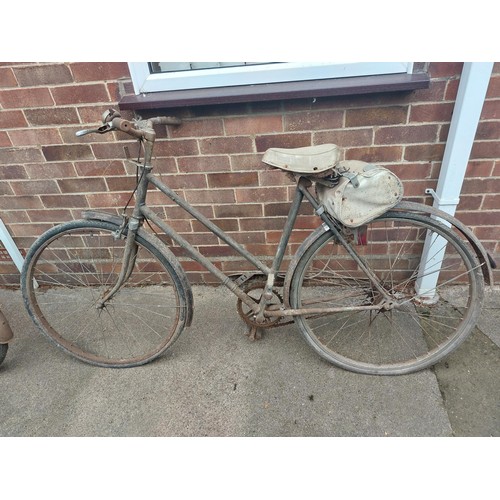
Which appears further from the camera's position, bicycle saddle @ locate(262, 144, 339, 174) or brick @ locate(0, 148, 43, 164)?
brick @ locate(0, 148, 43, 164)

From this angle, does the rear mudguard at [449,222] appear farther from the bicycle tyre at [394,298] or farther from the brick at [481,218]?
the brick at [481,218]

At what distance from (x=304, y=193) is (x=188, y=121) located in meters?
0.86

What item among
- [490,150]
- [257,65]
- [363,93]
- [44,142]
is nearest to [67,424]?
[44,142]

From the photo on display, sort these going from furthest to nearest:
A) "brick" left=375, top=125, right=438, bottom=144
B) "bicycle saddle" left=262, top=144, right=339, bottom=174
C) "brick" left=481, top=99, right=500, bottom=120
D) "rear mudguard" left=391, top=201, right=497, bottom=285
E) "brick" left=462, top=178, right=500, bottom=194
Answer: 1. "brick" left=462, top=178, right=500, bottom=194
2. "brick" left=375, top=125, right=438, bottom=144
3. "brick" left=481, top=99, right=500, bottom=120
4. "rear mudguard" left=391, top=201, right=497, bottom=285
5. "bicycle saddle" left=262, top=144, right=339, bottom=174

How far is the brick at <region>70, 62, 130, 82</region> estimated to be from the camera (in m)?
1.91

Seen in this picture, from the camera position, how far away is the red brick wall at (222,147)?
1.92 metres

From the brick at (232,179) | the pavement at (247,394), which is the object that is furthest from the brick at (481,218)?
the brick at (232,179)

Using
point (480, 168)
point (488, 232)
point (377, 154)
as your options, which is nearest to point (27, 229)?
point (377, 154)

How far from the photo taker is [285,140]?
6.67 ft

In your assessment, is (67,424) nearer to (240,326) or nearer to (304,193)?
(240,326)

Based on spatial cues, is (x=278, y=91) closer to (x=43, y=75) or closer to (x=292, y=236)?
(x=292, y=236)

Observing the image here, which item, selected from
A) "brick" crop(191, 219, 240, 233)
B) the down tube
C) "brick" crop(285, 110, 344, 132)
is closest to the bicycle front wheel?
the down tube

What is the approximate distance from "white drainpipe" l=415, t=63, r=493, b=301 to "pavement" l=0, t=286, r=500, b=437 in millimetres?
609

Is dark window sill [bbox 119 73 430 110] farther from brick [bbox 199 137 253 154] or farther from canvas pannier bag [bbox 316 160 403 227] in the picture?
canvas pannier bag [bbox 316 160 403 227]
